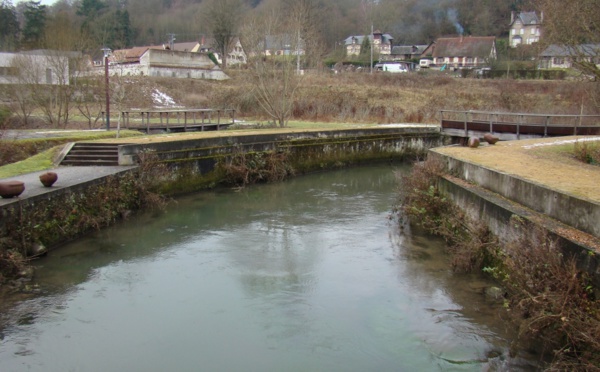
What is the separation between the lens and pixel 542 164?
12.1 m

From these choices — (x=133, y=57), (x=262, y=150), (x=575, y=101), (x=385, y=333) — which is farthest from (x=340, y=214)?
(x=133, y=57)

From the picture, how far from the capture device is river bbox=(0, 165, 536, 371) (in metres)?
6.70

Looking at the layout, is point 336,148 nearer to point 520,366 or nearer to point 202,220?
point 202,220

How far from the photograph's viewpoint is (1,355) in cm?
662

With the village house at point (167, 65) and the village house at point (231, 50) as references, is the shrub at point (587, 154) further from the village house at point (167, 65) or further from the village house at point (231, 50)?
the village house at point (231, 50)

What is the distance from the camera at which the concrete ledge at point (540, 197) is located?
7359 mm

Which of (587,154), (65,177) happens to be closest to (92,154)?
(65,177)

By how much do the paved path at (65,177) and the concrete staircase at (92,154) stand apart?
64 centimetres

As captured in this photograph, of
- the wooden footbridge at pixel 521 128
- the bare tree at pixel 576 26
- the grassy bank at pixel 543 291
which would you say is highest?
the bare tree at pixel 576 26

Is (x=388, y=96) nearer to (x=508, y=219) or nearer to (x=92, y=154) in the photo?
(x=92, y=154)

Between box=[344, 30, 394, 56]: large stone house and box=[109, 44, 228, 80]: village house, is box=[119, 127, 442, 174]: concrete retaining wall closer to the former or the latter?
box=[109, 44, 228, 80]: village house

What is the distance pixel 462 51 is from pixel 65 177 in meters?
61.2

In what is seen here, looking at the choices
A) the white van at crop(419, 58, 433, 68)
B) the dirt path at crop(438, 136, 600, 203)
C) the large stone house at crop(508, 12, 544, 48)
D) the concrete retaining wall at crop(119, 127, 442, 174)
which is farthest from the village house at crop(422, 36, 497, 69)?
the dirt path at crop(438, 136, 600, 203)

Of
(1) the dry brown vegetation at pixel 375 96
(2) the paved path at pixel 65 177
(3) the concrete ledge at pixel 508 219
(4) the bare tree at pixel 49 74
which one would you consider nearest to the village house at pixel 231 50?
(1) the dry brown vegetation at pixel 375 96
